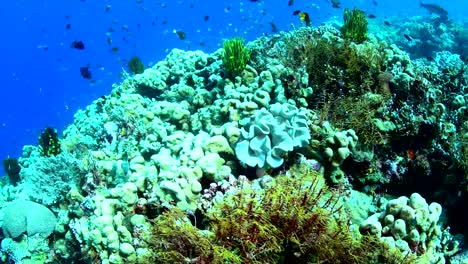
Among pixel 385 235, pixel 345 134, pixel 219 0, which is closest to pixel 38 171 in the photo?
pixel 345 134

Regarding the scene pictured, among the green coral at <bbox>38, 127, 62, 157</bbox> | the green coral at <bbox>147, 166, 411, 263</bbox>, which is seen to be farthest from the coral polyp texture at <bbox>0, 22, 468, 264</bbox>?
the green coral at <bbox>38, 127, 62, 157</bbox>

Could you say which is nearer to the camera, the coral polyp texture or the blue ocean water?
the coral polyp texture

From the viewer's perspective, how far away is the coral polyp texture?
11.3ft

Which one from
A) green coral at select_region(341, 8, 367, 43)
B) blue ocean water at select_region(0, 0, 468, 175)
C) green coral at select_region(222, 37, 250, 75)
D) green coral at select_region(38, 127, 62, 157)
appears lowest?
green coral at select_region(38, 127, 62, 157)

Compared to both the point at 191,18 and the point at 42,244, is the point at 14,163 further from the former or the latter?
the point at 191,18

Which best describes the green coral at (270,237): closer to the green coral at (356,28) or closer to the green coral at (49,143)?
the green coral at (356,28)

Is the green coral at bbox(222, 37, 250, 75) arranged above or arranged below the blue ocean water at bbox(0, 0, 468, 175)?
below

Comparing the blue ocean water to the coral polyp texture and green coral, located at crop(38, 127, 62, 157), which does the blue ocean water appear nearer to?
green coral, located at crop(38, 127, 62, 157)

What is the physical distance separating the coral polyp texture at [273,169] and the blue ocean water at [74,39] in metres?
61.0

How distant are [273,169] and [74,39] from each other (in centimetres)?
9049

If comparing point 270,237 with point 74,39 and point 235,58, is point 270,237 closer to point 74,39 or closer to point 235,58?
point 235,58

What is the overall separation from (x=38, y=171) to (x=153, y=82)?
357cm

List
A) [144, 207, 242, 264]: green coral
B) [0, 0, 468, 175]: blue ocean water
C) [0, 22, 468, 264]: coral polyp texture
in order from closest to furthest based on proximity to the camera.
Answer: [144, 207, 242, 264]: green coral, [0, 22, 468, 264]: coral polyp texture, [0, 0, 468, 175]: blue ocean water

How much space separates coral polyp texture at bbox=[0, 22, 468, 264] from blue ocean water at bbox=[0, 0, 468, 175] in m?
61.0
